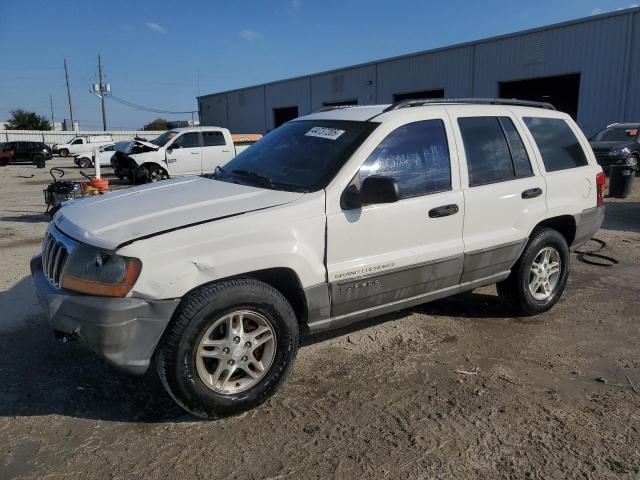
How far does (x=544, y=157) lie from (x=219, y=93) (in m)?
48.7

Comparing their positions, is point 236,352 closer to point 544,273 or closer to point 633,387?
point 633,387

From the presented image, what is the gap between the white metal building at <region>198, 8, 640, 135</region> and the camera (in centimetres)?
2056

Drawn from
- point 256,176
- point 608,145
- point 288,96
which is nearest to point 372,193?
point 256,176

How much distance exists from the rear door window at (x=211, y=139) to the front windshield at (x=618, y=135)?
38.0 ft

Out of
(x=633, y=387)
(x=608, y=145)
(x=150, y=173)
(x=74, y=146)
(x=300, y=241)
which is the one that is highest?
(x=74, y=146)

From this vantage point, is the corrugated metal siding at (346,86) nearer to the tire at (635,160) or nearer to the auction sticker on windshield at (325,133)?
the tire at (635,160)

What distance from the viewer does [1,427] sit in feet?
10.0

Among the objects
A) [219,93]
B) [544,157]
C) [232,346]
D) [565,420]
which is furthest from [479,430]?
[219,93]

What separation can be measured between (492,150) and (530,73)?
22.1 m

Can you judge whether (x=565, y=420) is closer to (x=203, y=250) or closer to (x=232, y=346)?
(x=232, y=346)

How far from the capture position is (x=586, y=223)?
5.03m

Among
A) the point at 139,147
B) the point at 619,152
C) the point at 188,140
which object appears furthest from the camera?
the point at 188,140

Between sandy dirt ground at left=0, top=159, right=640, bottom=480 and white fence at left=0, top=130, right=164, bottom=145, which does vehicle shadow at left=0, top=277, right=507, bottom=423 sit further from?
white fence at left=0, top=130, right=164, bottom=145

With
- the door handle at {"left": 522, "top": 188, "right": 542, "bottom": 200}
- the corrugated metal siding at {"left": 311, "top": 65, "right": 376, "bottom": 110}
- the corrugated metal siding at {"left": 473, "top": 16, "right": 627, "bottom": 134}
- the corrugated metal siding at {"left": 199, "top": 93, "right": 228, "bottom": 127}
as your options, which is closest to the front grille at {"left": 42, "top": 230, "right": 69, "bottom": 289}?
the door handle at {"left": 522, "top": 188, "right": 542, "bottom": 200}
